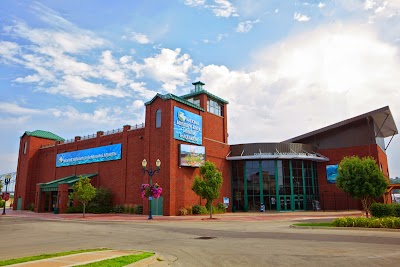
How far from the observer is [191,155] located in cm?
3872

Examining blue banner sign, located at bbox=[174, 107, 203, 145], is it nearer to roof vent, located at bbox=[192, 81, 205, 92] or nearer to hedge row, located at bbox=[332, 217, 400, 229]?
roof vent, located at bbox=[192, 81, 205, 92]

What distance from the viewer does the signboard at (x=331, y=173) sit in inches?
1838

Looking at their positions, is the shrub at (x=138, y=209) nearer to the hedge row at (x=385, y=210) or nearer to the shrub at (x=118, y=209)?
the shrub at (x=118, y=209)

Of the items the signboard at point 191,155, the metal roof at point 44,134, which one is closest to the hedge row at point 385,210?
the signboard at point 191,155

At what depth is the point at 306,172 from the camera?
45656mm

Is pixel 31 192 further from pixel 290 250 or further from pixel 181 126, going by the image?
pixel 290 250

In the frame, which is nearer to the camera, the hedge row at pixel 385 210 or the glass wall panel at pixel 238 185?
the hedge row at pixel 385 210

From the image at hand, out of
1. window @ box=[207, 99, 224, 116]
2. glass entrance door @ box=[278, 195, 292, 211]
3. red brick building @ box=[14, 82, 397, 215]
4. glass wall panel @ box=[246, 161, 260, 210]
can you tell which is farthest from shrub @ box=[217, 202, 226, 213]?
window @ box=[207, 99, 224, 116]

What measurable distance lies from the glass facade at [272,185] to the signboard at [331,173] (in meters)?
2.82

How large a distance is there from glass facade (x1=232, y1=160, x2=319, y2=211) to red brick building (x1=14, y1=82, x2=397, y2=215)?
124 millimetres

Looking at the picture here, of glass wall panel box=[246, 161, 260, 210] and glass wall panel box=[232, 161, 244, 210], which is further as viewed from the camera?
glass wall panel box=[232, 161, 244, 210]

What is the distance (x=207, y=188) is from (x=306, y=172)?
18.7 meters

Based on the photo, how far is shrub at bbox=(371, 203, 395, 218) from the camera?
22.5m

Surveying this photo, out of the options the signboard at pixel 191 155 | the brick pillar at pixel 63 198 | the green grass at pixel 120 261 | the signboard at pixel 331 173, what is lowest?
the green grass at pixel 120 261
